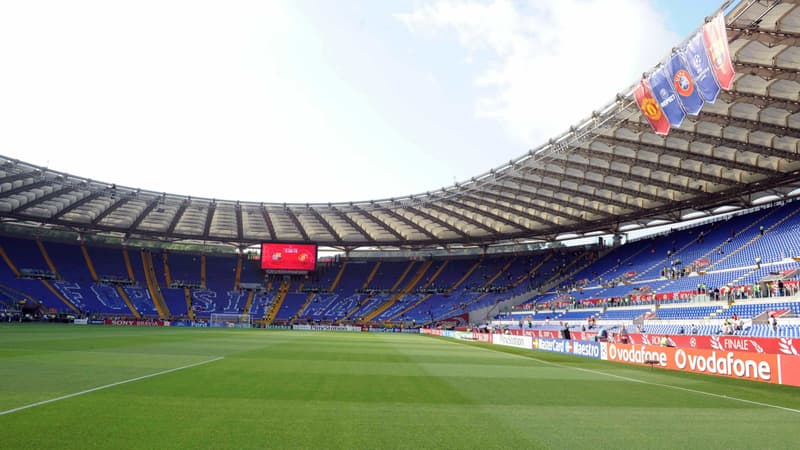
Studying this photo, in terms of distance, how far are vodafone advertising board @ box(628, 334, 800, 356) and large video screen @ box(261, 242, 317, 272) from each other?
50483 millimetres

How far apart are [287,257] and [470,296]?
24.4m

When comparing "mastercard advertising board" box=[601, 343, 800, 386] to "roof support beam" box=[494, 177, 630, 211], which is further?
"roof support beam" box=[494, 177, 630, 211]

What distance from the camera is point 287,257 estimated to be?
2842 inches

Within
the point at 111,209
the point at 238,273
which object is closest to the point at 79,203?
the point at 111,209

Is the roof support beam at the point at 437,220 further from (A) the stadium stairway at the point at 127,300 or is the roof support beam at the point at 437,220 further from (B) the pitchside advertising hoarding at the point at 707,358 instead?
(A) the stadium stairway at the point at 127,300

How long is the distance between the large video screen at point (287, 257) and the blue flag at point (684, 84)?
56.1 meters

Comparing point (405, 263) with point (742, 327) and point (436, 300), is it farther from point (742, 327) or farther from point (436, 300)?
point (742, 327)

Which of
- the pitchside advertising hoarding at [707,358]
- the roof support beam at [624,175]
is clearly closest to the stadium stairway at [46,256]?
the roof support beam at [624,175]

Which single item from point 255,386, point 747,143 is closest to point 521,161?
point 747,143

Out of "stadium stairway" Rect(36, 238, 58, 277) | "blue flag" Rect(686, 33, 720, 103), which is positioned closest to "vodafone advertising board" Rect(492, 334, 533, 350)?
"blue flag" Rect(686, 33, 720, 103)

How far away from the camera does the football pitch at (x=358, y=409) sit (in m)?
6.99

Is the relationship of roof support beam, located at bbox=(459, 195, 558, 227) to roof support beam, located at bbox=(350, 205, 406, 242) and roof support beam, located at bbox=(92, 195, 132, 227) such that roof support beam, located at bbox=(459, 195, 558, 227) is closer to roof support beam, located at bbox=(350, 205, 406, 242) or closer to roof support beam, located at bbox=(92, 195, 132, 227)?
roof support beam, located at bbox=(350, 205, 406, 242)

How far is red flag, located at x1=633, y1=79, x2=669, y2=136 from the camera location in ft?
76.7

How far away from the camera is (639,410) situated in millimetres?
10602
